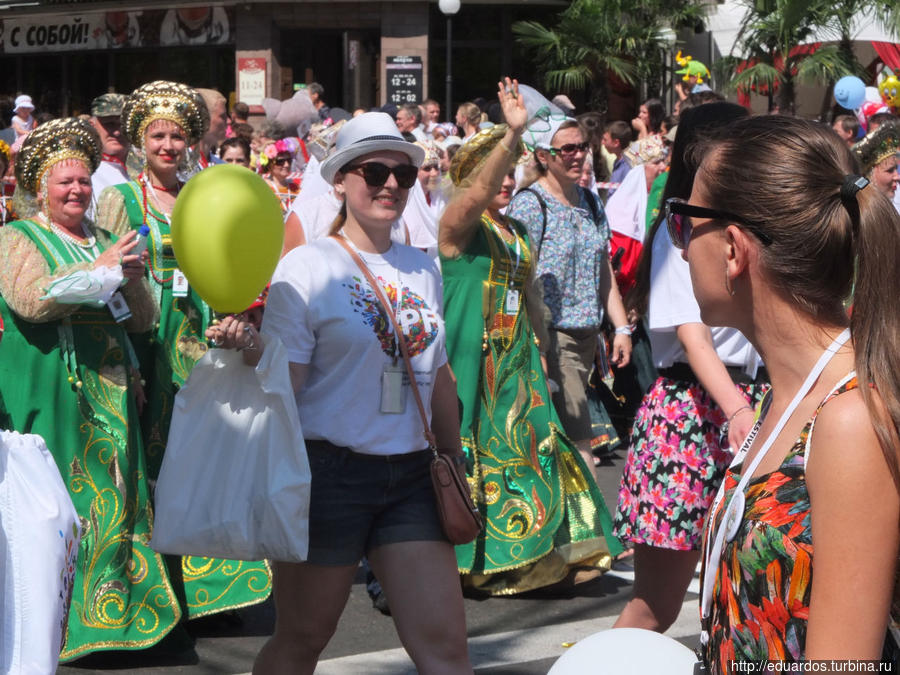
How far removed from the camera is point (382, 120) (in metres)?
3.98

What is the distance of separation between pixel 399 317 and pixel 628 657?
5.54 feet

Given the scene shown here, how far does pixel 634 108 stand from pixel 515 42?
110 inches

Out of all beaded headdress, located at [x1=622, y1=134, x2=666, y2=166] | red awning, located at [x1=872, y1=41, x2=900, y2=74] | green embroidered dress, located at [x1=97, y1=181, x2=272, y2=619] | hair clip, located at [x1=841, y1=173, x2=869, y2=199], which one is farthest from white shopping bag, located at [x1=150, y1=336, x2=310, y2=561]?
red awning, located at [x1=872, y1=41, x2=900, y2=74]

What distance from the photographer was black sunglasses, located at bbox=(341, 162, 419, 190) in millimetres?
3848

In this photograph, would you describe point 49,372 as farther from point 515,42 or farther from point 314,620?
point 515,42

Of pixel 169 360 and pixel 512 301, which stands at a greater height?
pixel 512 301

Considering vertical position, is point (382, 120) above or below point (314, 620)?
above

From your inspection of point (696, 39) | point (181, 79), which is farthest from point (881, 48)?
point (181, 79)

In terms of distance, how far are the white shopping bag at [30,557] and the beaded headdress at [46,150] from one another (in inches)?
81.2

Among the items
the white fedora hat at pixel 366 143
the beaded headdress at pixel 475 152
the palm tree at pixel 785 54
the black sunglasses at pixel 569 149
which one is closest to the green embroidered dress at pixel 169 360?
the beaded headdress at pixel 475 152

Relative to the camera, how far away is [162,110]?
18.7 ft

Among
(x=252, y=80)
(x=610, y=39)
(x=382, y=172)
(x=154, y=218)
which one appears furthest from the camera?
(x=252, y=80)

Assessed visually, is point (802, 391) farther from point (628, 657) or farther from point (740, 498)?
point (628, 657)

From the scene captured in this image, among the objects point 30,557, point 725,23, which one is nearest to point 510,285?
point 30,557
